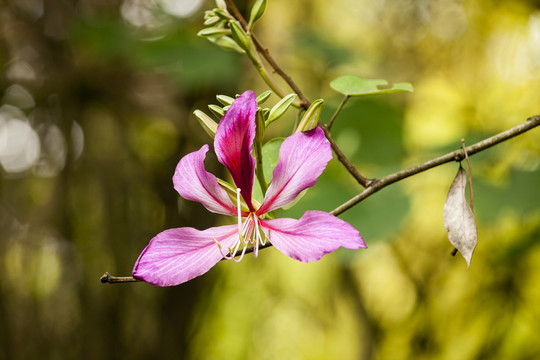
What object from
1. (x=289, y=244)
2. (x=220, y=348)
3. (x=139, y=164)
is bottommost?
(x=220, y=348)

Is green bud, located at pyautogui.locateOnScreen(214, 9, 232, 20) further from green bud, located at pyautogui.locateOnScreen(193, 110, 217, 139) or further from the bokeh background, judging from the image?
the bokeh background

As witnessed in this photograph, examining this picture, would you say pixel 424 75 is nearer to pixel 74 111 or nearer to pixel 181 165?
pixel 74 111

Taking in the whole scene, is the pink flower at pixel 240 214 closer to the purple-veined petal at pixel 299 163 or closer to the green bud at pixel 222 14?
the purple-veined petal at pixel 299 163

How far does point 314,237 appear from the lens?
0.27 m

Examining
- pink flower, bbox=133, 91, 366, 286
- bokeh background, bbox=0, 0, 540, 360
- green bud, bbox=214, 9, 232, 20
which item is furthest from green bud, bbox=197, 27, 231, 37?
bokeh background, bbox=0, 0, 540, 360

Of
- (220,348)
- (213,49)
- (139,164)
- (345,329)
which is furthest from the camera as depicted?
(220,348)

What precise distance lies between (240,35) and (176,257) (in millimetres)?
164

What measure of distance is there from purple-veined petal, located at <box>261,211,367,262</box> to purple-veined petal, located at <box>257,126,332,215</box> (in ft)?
0.07

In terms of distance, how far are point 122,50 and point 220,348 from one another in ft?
4.62

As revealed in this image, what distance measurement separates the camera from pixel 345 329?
80.7 inches

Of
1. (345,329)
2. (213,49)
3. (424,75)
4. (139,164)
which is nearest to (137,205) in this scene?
(139,164)

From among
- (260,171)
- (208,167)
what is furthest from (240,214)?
(208,167)

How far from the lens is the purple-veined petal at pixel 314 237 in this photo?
0.26m

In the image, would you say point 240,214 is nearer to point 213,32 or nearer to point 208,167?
point 213,32
